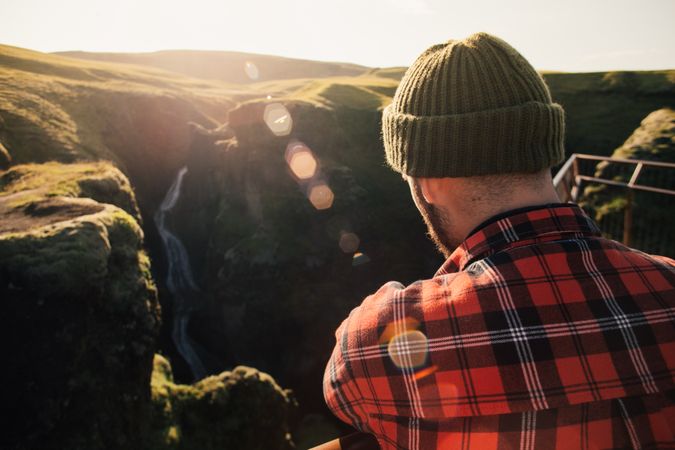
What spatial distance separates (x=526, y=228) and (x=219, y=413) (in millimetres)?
16442

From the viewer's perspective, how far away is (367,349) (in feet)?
5.03

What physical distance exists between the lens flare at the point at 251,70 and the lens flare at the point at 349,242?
112 meters

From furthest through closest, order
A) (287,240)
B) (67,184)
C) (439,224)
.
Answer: (287,240) < (67,184) < (439,224)

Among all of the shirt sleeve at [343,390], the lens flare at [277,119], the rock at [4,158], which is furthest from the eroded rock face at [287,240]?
the shirt sleeve at [343,390]

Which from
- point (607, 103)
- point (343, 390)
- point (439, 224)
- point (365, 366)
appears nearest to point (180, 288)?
point (439, 224)

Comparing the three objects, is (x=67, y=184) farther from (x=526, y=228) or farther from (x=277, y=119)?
(x=277, y=119)

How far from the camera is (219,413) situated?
51.0ft

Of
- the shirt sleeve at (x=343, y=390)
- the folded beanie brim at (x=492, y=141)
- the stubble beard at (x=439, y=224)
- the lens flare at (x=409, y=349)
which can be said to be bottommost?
the shirt sleeve at (x=343, y=390)

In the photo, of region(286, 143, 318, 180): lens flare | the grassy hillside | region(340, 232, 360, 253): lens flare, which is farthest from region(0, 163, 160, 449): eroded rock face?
the grassy hillside

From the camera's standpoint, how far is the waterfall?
A: 93.9 ft

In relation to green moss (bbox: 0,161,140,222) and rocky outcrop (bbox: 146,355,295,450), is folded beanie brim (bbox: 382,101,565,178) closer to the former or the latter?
rocky outcrop (bbox: 146,355,295,450)

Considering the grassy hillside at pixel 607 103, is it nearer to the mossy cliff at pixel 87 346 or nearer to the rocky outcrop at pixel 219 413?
the rocky outcrop at pixel 219 413

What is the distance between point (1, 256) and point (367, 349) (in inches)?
474

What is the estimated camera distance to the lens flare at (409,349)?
4.69 feet
